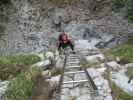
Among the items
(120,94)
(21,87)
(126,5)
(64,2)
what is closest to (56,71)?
→ (21,87)

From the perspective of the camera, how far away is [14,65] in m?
10.7

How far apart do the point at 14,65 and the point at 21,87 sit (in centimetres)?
220

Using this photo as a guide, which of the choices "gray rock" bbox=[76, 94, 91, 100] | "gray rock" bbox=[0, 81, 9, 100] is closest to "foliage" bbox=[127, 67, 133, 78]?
"gray rock" bbox=[76, 94, 91, 100]

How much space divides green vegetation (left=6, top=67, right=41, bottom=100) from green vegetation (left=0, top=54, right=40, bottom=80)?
2.31 ft

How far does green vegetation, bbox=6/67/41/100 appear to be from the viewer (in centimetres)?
828

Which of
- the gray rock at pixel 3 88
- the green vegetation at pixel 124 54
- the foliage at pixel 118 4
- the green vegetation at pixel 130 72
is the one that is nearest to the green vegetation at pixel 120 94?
the green vegetation at pixel 130 72

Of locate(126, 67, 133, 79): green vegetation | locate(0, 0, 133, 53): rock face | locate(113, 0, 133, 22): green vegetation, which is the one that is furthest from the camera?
locate(0, 0, 133, 53): rock face

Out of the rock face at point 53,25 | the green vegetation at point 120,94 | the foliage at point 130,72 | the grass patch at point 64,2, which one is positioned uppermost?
the grass patch at point 64,2

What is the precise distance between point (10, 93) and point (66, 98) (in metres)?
1.55

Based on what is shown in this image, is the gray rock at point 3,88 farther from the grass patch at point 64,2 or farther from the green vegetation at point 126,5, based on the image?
the grass patch at point 64,2

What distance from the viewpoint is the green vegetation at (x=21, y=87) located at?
8.28 metres

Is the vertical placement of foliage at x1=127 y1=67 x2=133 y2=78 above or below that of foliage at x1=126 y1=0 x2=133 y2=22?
below

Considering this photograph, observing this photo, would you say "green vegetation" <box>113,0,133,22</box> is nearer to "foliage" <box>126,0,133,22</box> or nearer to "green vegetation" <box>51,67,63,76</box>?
"foliage" <box>126,0,133,22</box>

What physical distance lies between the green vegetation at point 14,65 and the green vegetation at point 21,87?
703mm
